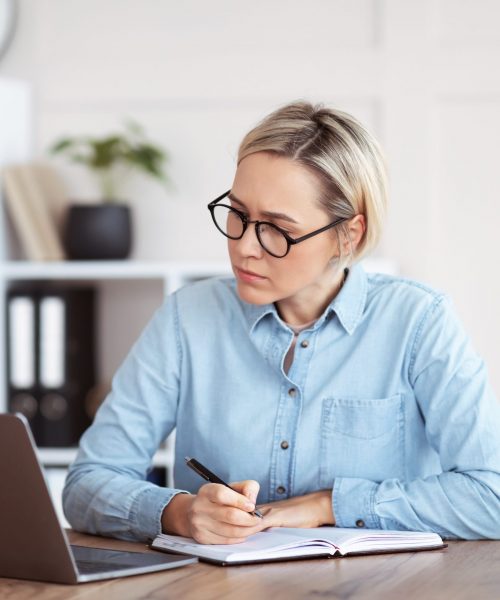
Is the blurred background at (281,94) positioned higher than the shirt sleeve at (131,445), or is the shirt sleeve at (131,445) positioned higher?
the blurred background at (281,94)

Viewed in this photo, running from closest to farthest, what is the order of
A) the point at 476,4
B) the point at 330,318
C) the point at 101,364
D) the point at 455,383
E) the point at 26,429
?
the point at 26,429 < the point at 455,383 < the point at 330,318 < the point at 476,4 < the point at 101,364

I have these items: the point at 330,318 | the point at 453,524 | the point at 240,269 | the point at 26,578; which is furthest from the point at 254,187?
the point at 26,578

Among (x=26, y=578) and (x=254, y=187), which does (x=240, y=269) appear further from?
(x=26, y=578)

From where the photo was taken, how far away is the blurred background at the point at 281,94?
3.10m

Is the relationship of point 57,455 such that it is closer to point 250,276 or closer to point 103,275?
point 103,275

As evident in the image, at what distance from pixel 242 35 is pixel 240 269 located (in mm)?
1704

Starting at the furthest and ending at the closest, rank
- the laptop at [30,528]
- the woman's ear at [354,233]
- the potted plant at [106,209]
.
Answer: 1. the potted plant at [106,209]
2. the woman's ear at [354,233]
3. the laptop at [30,528]

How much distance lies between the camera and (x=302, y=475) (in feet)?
5.63

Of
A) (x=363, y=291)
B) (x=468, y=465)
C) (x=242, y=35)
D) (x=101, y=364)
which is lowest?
(x=101, y=364)

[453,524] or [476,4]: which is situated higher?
[476,4]

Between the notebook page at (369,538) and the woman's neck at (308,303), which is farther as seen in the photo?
the woman's neck at (308,303)

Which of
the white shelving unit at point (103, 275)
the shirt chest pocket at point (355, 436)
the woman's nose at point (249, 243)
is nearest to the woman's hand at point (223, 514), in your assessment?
the shirt chest pocket at point (355, 436)

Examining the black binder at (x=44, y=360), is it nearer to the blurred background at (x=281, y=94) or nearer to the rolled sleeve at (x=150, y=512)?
the blurred background at (x=281, y=94)

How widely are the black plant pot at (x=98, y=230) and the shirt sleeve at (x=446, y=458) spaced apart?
1576 millimetres
